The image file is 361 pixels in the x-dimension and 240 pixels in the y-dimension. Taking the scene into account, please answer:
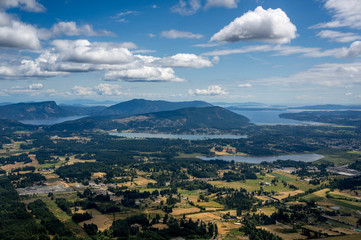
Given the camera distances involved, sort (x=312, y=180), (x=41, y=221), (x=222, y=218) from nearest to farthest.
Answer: (x=41, y=221) < (x=222, y=218) < (x=312, y=180)

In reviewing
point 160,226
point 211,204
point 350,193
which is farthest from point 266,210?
point 350,193

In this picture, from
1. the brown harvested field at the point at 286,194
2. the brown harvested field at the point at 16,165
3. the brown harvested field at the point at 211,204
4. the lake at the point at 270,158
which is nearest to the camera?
the brown harvested field at the point at 211,204

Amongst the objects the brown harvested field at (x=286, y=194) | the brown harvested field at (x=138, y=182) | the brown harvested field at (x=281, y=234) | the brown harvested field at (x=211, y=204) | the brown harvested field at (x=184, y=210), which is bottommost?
the brown harvested field at (x=281, y=234)

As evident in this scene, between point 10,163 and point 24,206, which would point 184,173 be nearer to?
point 24,206

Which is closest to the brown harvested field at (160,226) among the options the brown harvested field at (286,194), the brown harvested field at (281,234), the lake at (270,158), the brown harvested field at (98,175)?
the brown harvested field at (281,234)

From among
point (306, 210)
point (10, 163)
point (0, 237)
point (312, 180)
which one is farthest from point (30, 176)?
point (312, 180)

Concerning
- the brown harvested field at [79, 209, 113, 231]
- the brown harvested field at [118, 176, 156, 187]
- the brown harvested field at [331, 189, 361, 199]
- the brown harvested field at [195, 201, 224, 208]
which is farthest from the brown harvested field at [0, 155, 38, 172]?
the brown harvested field at [331, 189, 361, 199]

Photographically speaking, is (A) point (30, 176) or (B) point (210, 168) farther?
(B) point (210, 168)

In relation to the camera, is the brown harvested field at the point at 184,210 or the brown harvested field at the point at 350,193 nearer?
the brown harvested field at the point at 184,210

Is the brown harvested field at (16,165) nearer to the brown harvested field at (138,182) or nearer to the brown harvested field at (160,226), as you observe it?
the brown harvested field at (138,182)
